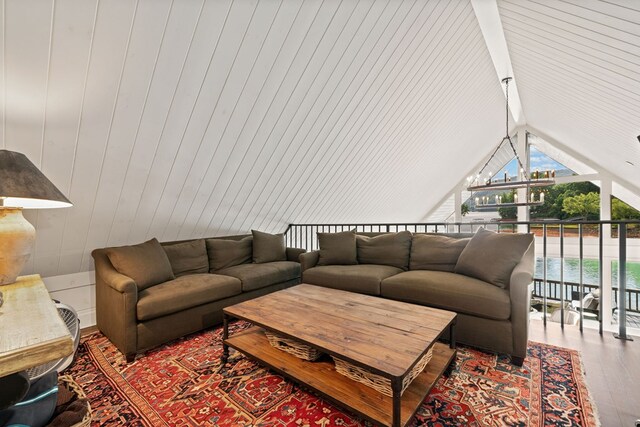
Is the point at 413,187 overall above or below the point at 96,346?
above

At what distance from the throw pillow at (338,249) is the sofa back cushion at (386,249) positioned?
0.11m

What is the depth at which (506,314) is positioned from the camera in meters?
2.04

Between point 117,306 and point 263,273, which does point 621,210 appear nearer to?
point 263,273

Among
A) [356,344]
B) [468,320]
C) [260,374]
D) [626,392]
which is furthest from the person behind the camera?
[468,320]

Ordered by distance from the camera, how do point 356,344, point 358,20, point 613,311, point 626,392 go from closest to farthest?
point 356,344 → point 626,392 → point 358,20 → point 613,311

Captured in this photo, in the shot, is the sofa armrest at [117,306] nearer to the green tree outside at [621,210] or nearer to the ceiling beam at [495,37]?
the ceiling beam at [495,37]

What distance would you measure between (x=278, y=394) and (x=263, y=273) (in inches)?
65.3

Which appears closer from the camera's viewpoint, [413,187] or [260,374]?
[260,374]

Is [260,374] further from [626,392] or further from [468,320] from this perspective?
[626,392]

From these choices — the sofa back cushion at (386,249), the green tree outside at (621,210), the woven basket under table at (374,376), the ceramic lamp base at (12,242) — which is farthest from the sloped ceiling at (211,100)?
the green tree outside at (621,210)

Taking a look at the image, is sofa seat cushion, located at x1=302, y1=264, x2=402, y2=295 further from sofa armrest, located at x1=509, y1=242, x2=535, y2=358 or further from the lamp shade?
the lamp shade

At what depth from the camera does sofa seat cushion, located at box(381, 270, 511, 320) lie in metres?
2.09

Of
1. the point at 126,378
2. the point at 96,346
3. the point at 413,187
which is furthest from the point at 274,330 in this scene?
the point at 413,187

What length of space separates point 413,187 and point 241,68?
4.79 meters
